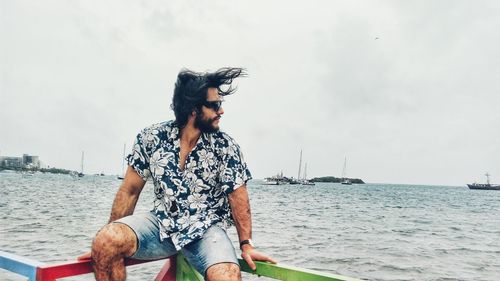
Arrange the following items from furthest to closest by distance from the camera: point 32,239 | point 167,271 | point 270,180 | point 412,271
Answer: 1. point 270,180
2. point 32,239
3. point 412,271
4. point 167,271

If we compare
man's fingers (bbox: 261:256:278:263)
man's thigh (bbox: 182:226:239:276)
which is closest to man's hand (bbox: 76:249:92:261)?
man's thigh (bbox: 182:226:239:276)

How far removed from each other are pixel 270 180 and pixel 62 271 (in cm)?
14559

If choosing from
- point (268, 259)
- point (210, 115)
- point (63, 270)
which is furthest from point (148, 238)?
point (210, 115)

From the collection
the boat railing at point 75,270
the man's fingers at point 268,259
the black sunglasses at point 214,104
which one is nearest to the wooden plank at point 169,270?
the boat railing at point 75,270

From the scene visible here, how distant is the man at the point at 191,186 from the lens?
2756 mm

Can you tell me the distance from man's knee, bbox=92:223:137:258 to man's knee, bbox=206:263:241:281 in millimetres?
513

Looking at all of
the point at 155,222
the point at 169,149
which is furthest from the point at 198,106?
the point at 155,222

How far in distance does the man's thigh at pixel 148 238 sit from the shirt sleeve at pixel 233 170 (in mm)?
519

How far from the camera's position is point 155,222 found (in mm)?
2920

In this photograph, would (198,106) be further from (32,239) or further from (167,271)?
(32,239)

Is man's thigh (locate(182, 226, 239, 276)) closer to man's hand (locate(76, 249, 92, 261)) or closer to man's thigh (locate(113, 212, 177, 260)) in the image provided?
man's thigh (locate(113, 212, 177, 260))

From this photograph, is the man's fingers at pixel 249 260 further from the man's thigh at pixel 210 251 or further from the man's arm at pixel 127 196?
the man's arm at pixel 127 196

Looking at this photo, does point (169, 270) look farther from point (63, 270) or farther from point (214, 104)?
point (214, 104)

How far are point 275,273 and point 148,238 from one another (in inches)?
33.8
